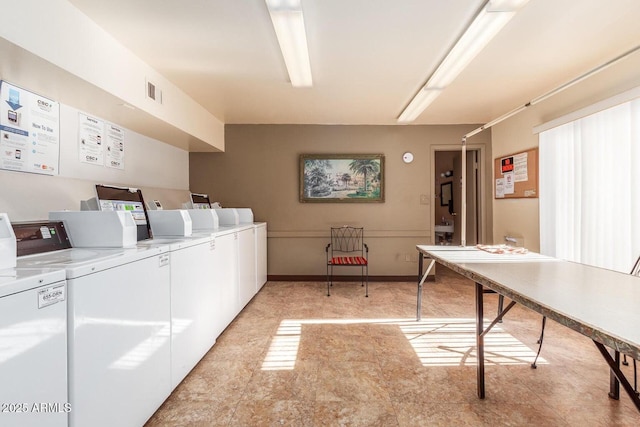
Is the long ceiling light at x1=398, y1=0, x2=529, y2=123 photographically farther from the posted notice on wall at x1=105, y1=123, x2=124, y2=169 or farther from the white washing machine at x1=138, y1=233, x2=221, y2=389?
the posted notice on wall at x1=105, y1=123, x2=124, y2=169

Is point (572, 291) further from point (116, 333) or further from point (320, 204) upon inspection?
point (320, 204)

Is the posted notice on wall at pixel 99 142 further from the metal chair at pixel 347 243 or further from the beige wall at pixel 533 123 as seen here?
the beige wall at pixel 533 123

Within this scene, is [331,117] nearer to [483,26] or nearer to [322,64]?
[322,64]

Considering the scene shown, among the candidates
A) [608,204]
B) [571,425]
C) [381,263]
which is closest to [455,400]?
[571,425]

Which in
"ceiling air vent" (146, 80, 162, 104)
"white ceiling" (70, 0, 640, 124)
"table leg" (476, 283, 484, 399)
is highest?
"white ceiling" (70, 0, 640, 124)

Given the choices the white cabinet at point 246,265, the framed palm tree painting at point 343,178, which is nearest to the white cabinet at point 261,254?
the white cabinet at point 246,265

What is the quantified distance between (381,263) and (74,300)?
4.37 metres

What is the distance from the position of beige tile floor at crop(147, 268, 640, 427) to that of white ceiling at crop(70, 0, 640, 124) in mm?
2478

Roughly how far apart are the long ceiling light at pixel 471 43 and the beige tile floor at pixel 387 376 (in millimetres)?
2388

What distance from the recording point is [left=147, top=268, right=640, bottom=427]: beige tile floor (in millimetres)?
1802

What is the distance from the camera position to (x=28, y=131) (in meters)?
2.15

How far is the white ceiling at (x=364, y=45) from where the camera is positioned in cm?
212

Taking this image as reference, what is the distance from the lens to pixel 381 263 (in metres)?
5.11

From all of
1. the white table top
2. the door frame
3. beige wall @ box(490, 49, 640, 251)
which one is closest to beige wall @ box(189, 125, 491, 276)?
the door frame
